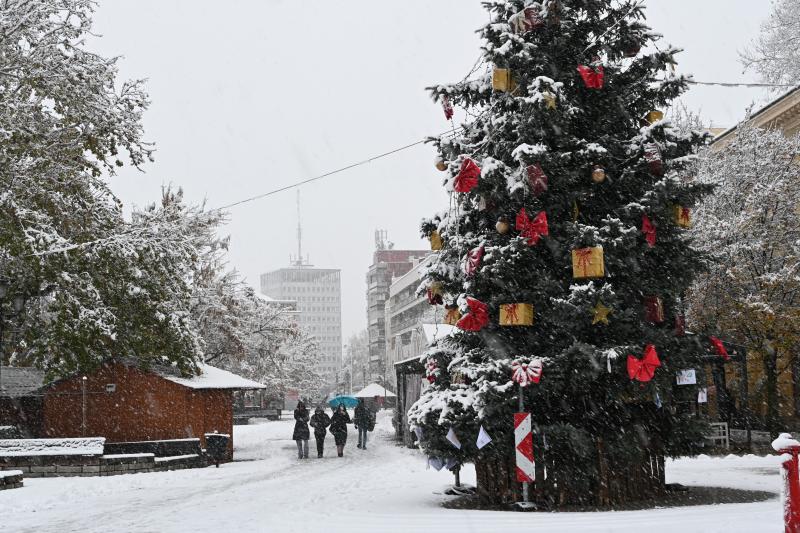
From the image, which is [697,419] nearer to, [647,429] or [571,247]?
[647,429]

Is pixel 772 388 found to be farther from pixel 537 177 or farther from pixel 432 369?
pixel 537 177

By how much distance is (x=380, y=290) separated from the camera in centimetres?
14338

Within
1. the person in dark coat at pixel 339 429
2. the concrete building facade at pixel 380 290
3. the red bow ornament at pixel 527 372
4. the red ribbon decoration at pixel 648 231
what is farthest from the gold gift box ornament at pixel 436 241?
the concrete building facade at pixel 380 290

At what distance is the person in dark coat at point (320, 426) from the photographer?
88.0 feet

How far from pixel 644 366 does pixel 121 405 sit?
18.1m

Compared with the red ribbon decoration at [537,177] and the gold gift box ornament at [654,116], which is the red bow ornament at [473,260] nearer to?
the red ribbon decoration at [537,177]

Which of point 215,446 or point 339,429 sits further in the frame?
point 339,429

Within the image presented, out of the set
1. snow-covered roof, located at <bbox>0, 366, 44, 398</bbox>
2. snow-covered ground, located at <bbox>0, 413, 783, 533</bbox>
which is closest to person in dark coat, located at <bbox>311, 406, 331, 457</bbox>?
snow-covered ground, located at <bbox>0, 413, 783, 533</bbox>

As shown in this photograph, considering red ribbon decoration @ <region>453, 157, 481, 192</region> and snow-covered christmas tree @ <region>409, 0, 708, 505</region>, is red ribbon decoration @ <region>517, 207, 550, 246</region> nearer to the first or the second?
snow-covered christmas tree @ <region>409, 0, 708, 505</region>

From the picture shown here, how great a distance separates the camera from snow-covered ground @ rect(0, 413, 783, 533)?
998cm

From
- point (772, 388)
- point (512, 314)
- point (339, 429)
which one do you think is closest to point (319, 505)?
point (512, 314)

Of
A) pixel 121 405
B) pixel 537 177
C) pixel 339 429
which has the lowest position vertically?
pixel 339 429

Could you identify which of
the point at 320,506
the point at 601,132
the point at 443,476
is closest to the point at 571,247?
the point at 601,132

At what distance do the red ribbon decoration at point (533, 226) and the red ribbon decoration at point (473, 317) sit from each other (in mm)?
1173
